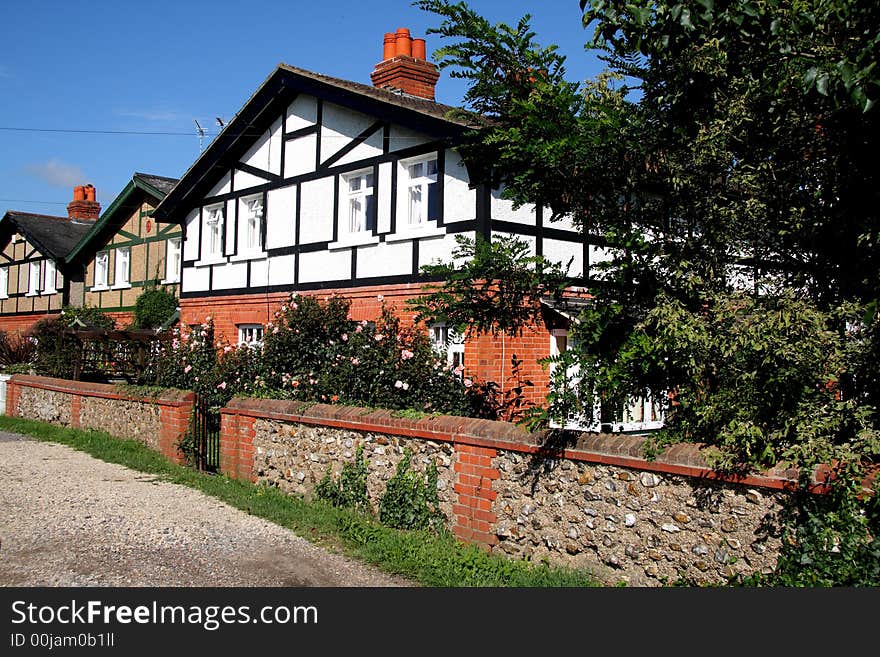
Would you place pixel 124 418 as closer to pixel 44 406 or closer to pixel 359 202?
pixel 44 406

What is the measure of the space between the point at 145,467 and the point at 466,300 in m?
6.71

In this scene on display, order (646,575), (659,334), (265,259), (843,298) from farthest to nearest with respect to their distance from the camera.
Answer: (265,259), (646,575), (659,334), (843,298)

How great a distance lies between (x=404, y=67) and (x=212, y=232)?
587 centimetres

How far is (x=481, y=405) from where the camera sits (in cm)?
944

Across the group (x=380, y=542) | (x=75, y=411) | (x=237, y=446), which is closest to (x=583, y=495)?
(x=380, y=542)

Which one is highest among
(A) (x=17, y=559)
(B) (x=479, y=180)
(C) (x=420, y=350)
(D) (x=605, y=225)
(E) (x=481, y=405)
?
(B) (x=479, y=180)

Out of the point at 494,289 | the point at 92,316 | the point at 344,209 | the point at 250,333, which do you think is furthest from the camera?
the point at 92,316

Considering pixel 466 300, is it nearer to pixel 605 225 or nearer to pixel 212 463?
pixel 605 225

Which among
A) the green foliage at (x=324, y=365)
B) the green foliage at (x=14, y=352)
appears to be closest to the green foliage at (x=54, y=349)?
the green foliage at (x=14, y=352)

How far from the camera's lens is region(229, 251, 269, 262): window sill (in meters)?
16.3

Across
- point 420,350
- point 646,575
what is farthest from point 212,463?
point 646,575

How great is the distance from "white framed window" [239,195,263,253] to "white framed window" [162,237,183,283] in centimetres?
745

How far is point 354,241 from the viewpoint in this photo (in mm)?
14125

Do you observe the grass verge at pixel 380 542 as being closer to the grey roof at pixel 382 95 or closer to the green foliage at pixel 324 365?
the green foliage at pixel 324 365
